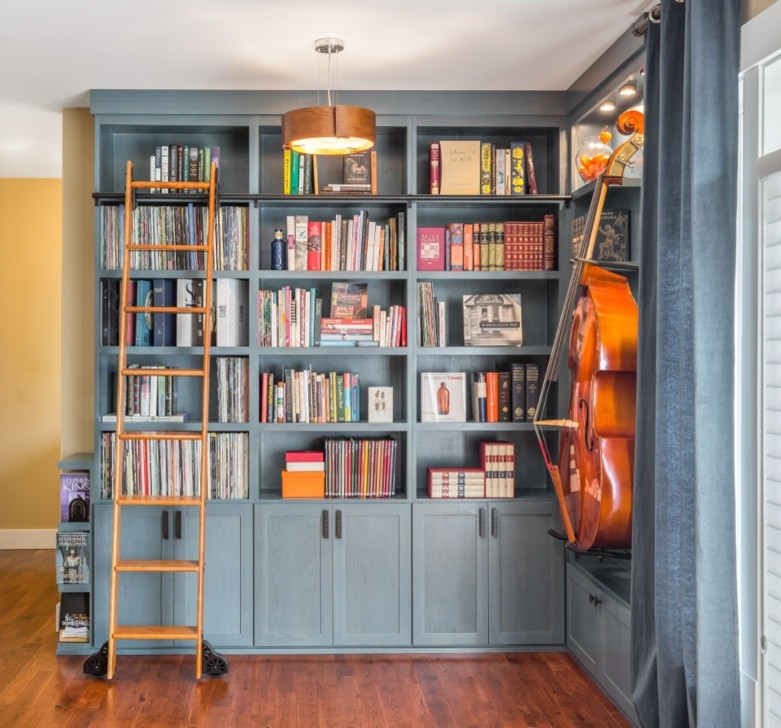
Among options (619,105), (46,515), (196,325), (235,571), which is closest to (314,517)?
(235,571)

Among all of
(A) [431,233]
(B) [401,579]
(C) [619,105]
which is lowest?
(B) [401,579]

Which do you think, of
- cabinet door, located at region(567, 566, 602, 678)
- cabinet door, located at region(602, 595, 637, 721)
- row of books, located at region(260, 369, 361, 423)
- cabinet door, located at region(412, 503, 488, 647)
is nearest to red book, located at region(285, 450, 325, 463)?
row of books, located at region(260, 369, 361, 423)

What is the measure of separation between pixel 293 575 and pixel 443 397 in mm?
1138

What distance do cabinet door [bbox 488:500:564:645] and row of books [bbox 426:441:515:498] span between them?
3.2 inches

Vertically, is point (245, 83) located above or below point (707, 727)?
above

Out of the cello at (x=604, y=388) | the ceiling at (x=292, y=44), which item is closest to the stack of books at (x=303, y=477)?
the cello at (x=604, y=388)

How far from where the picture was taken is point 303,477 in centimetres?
436

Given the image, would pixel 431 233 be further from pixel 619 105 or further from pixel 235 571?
pixel 235 571

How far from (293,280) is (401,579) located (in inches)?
63.6

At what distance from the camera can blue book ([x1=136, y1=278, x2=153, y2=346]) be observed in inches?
173

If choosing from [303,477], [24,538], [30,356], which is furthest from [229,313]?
[24,538]

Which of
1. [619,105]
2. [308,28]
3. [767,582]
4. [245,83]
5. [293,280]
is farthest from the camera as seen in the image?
[293,280]

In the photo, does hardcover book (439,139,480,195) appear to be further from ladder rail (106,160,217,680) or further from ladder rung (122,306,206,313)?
ladder rung (122,306,206,313)

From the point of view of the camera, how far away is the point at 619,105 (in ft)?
12.7
